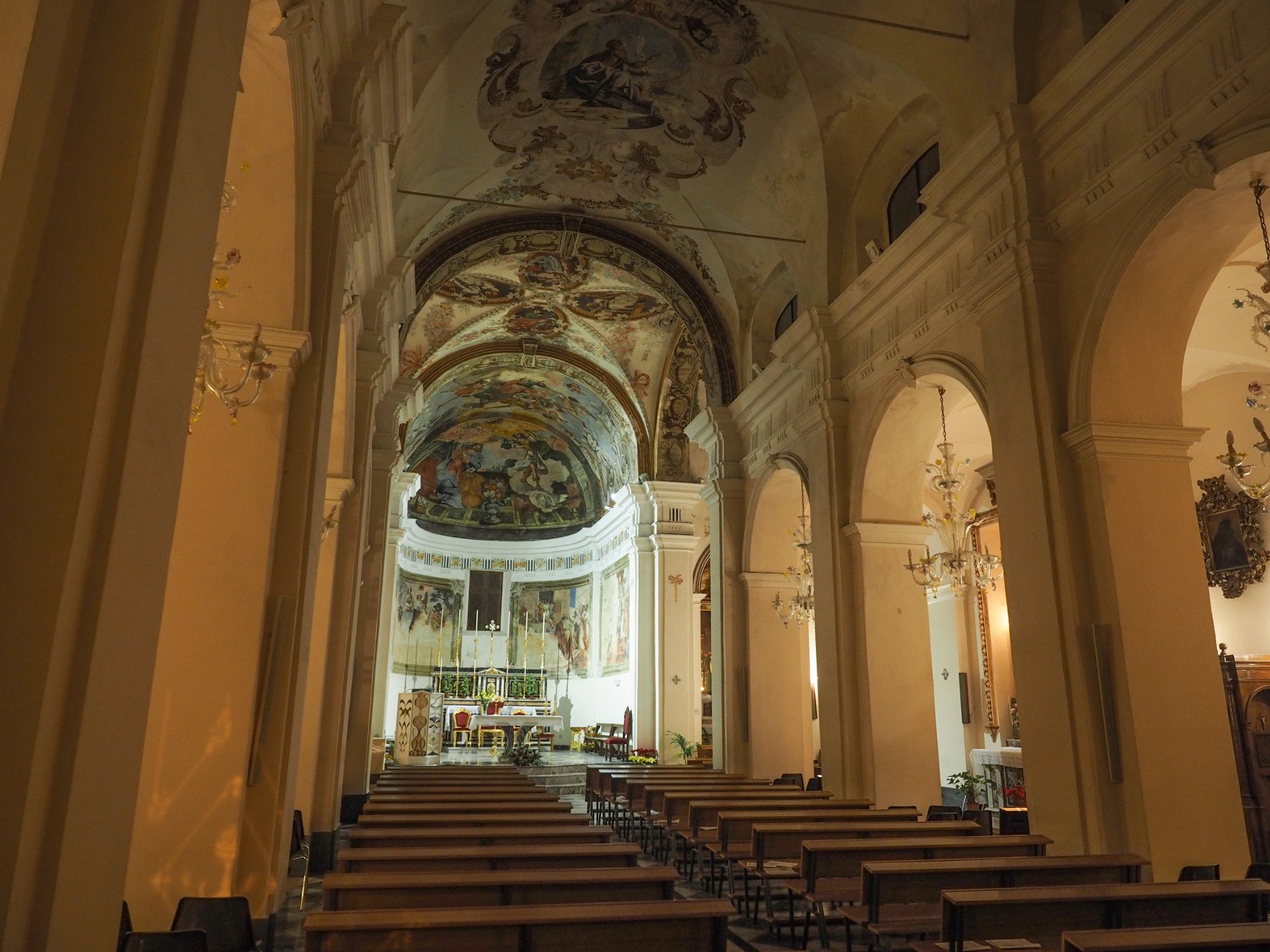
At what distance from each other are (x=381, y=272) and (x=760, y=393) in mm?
5769

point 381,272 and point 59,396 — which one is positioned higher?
point 381,272

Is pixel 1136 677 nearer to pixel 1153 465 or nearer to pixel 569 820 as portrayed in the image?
pixel 1153 465

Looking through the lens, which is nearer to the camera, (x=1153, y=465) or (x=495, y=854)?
(x=495, y=854)

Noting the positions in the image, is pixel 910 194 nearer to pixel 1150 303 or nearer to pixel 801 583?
A: pixel 1150 303

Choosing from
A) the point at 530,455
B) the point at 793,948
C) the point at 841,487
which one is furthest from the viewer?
the point at 530,455

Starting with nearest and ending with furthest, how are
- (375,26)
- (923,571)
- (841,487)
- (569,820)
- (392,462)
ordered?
(375,26), (569,820), (923,571), (841,487), (392,462)

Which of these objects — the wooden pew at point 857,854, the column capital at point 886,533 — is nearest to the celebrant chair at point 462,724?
the column capital at point 886,533

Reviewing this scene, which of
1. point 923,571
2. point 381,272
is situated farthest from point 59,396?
point 923,571

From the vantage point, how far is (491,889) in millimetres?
4125

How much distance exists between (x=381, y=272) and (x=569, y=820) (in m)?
5.91

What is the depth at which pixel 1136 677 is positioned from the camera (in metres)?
6.07

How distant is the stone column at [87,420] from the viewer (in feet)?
6.53

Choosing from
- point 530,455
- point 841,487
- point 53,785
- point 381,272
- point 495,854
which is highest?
point 530,455

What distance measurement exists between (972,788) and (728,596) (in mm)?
4231
